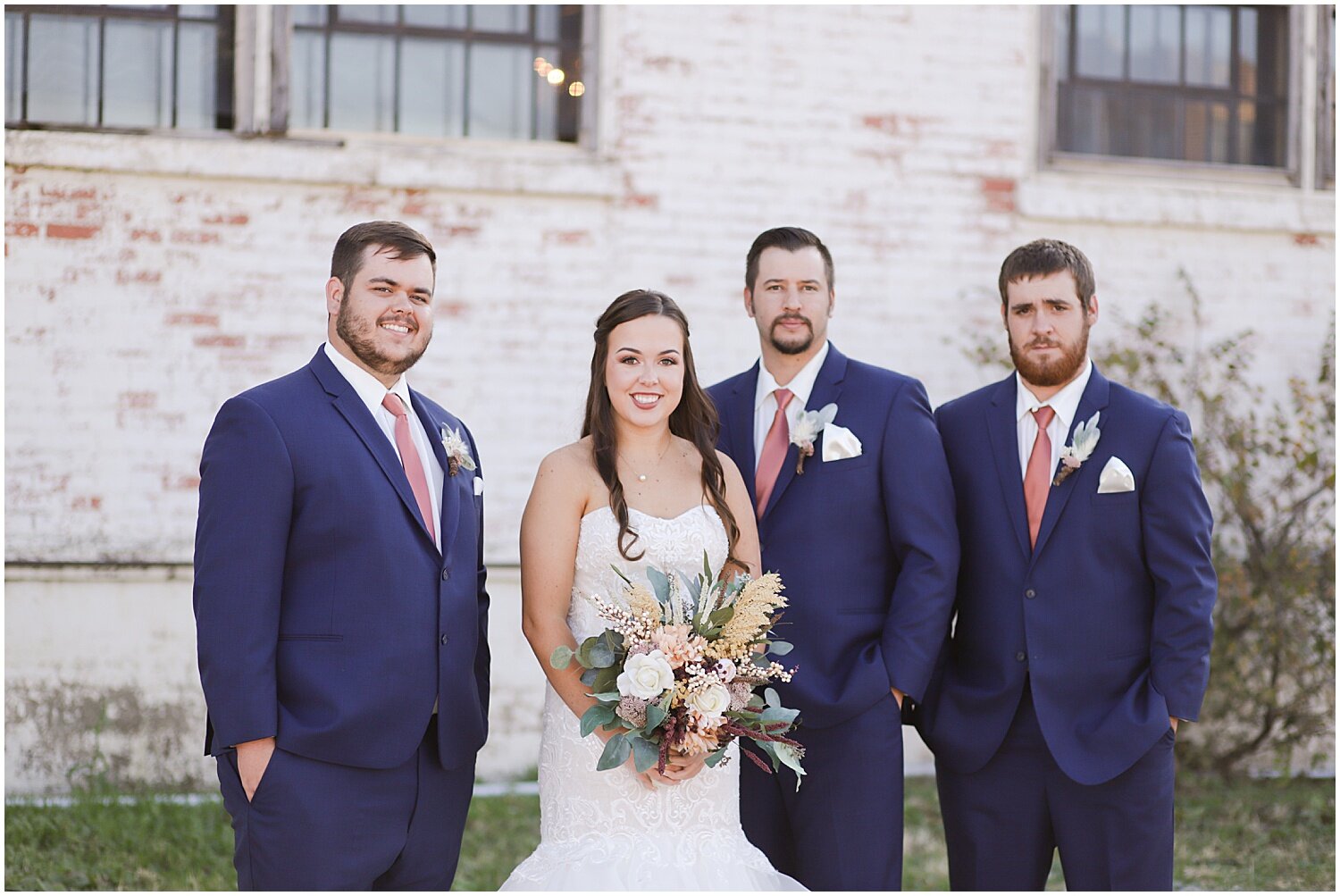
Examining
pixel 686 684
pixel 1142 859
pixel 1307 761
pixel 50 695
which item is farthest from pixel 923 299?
pixel 50 695

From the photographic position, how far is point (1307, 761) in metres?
7.66

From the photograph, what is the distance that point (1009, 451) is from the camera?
4133 mm

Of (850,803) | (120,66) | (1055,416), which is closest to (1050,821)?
(850,803)

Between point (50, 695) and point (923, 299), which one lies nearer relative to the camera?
point (50, 695)

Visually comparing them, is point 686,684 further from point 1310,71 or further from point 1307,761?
point 1310,71

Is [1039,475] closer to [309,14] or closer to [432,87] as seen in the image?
[432,87]

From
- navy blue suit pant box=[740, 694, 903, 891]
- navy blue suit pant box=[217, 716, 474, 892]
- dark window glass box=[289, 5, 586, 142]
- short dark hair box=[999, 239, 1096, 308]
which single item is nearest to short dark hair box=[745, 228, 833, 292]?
short dark hair box=[999, 239, 1096, 308]

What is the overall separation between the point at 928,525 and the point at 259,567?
1982 mm

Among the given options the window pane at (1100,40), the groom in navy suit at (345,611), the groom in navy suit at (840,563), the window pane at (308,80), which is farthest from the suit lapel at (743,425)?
the window pane at (1100,40)

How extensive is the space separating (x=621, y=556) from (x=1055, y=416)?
1523 millimetres

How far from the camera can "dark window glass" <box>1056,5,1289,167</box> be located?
778 cm

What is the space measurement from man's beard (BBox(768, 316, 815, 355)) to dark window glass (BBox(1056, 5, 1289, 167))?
4.23 meters

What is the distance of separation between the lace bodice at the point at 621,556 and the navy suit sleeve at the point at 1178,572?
136 cm

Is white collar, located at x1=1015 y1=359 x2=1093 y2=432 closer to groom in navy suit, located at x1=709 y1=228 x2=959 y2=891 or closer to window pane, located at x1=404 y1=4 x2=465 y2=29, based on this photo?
groom in navy suit, located at x1=709 y1=228 x2=959 y2=891
